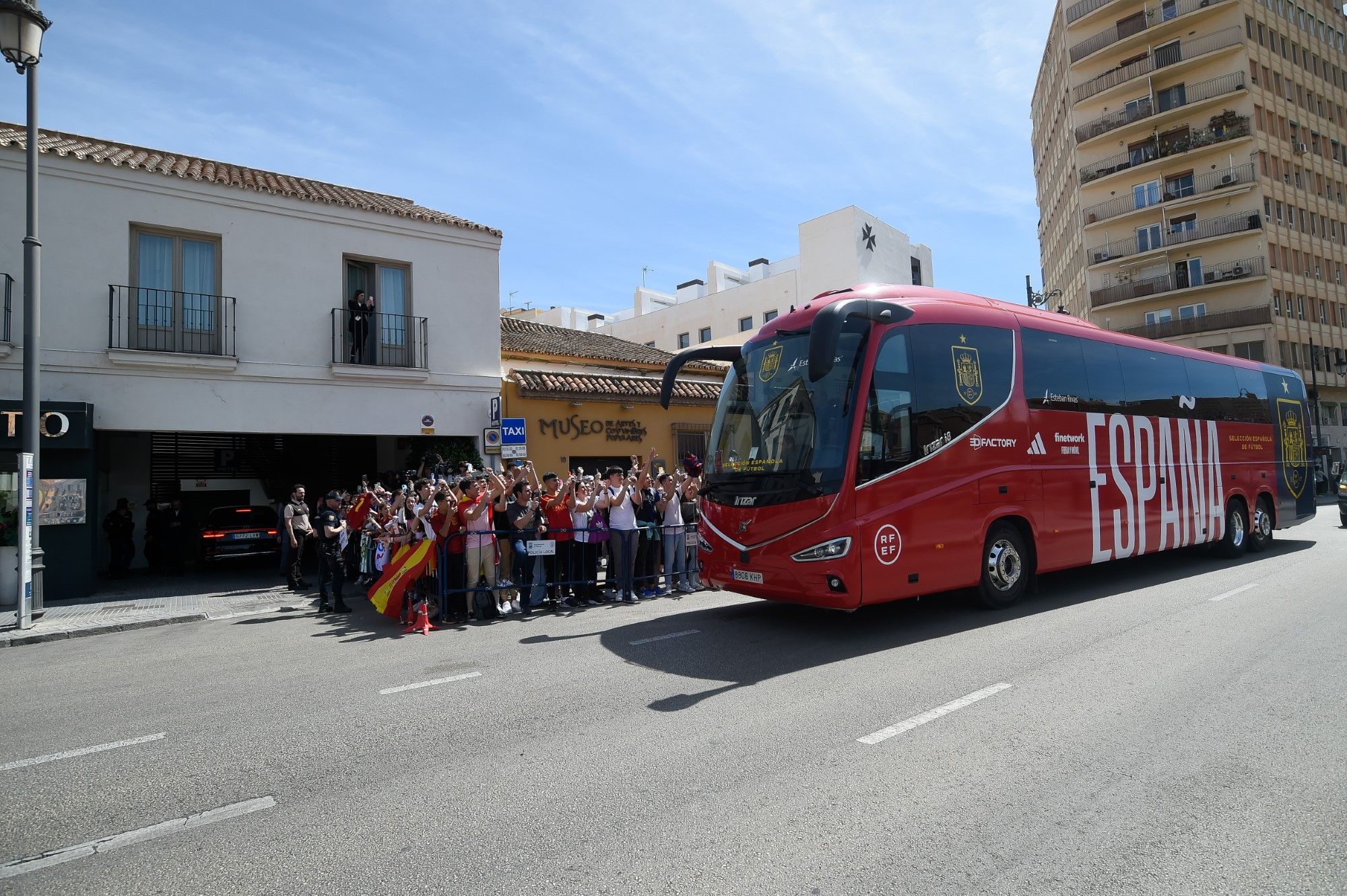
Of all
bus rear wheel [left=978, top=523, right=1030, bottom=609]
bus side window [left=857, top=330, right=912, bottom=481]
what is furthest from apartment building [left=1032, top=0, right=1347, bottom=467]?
bus side window [left=857, top=330, right=912, bottom=481]

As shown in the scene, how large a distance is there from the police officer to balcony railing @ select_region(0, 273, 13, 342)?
21.0 ft

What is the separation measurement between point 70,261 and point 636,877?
1510 centimetres

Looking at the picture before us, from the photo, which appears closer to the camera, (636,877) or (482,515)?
(636,877)

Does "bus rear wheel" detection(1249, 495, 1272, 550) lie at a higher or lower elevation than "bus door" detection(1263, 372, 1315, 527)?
lower

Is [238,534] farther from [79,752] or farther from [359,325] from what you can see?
[79,752]

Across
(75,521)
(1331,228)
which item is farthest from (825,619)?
(1331,228)

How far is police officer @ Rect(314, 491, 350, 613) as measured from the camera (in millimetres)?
11016

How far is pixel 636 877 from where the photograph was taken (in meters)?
3.23

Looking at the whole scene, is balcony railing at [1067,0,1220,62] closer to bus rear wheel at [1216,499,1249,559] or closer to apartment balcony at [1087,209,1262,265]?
apartment balcony at [1087,209,1262,265]

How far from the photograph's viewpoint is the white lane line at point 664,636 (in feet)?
26.2

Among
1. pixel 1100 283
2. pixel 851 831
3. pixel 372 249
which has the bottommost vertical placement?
pixel 851 831

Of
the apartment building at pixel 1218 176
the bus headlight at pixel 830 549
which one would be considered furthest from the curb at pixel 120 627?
the apartment building at pixel 1218 176

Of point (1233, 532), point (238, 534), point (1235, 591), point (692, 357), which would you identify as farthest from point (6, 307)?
point (1233, 532)

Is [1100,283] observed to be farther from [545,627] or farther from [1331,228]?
[545,627]
